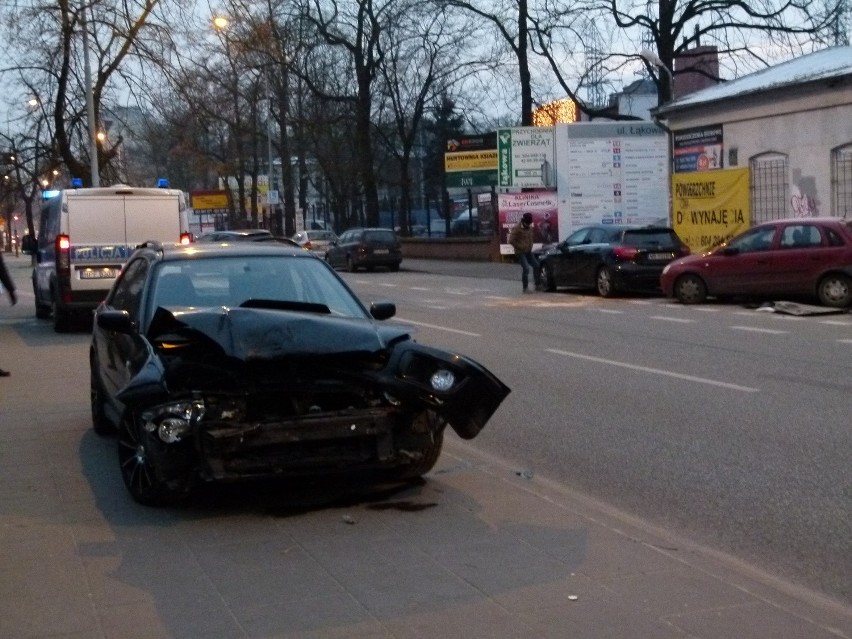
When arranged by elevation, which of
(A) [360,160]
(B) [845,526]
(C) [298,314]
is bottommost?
(B) [845,526]

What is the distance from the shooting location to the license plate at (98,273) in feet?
59.7

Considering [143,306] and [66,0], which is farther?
[66,0]

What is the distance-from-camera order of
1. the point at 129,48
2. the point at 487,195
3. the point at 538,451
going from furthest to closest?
the point at 487,195 < the point at 129,48 < the point at 538,451

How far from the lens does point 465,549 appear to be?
6.11m

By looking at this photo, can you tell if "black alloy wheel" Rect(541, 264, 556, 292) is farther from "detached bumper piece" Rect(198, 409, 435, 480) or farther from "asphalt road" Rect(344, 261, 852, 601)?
"detached bumper piece" Rect(198, 409, 435, 480)

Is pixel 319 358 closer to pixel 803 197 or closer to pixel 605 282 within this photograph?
pixel 605 282

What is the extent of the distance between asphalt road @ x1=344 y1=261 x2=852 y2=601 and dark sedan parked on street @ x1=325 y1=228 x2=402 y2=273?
2020 centimetres

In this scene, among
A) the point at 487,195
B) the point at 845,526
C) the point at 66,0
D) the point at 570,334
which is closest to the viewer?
the point at 845,526

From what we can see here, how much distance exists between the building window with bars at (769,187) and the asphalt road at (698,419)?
7.86 m

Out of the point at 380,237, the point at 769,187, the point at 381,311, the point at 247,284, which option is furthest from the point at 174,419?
the point at 380,237

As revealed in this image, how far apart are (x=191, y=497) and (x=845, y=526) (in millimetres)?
3800

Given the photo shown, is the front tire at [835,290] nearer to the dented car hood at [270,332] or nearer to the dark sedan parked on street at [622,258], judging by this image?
the dark sedan parked on street at [622,258]

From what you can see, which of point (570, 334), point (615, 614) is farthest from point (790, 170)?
point (615, 614)

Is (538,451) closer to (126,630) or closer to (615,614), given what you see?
(615,614)
